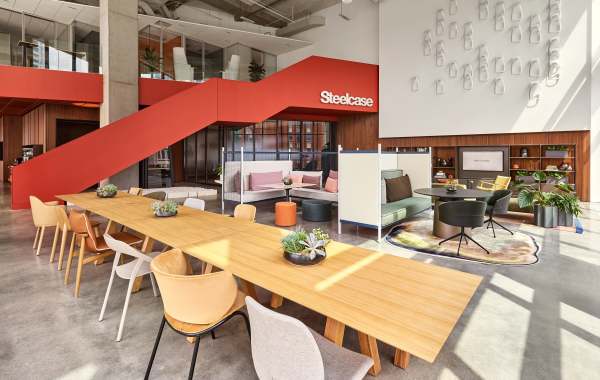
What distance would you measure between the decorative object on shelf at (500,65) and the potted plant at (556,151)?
259 centimetres

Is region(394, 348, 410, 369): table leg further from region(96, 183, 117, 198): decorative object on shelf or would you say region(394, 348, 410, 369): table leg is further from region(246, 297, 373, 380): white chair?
region(96, 183, 117, 198): decorative object on shelf

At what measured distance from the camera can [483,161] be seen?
10.9 m

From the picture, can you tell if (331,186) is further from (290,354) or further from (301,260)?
(290,354)

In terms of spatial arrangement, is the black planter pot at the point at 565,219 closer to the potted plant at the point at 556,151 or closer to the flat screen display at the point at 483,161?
the potted plant at the point at 556,151

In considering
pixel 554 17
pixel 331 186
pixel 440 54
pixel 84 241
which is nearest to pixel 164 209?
pixel 84 241

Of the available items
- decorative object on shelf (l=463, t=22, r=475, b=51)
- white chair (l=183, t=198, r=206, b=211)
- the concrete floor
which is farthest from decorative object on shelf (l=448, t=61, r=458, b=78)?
white chair (l=183, t=198, r=206, b=211)

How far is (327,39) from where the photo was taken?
14852 mm

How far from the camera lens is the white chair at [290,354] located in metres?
1.32

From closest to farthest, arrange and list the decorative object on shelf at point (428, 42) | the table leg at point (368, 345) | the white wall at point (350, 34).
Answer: the table leg at point (368, 345)
the decorative object on shelf at point (428, 42)
the white wall at point (350, 34)

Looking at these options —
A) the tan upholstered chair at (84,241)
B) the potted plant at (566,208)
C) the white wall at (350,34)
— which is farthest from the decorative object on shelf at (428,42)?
the tan upholstered chair at (84,241)

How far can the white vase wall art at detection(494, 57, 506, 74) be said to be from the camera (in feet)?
33.5

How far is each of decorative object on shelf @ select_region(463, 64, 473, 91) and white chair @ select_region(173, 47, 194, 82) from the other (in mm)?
9113

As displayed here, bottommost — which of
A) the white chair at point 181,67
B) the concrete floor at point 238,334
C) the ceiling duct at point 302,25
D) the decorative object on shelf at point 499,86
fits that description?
the concrete floor at point 238,334

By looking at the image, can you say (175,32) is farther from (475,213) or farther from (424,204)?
(475,213)
